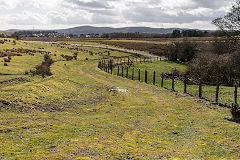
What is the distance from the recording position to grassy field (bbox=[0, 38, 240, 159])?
774 cm

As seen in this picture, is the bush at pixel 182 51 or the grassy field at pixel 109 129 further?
the bush at pixel 182 51

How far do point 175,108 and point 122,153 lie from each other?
10.4 meters

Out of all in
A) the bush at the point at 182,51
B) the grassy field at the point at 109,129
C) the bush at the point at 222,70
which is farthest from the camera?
the bush at the point at 182,51

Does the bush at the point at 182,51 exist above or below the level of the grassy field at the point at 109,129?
above

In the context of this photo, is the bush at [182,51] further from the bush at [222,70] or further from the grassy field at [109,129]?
the grassy field at [109,129]

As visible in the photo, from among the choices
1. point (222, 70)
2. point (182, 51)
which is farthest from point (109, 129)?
point (182, 51)

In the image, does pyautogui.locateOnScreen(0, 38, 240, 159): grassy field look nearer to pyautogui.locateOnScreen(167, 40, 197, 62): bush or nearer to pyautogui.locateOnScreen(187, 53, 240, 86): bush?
pyautogui.locateOnScreen(187, 53, 240, 86): bush

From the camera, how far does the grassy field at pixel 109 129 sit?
25.4ft

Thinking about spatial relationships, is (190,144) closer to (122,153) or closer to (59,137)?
(122,153)

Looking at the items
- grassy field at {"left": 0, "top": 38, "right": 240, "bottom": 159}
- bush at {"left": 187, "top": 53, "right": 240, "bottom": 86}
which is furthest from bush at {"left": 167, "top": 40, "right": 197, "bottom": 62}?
grassy field at {"left": 0, "top": 38, "right": 240, "bottom": 159}

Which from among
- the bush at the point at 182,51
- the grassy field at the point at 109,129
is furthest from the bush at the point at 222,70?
the bush at the point at 182,51

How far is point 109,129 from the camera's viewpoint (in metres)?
10.9

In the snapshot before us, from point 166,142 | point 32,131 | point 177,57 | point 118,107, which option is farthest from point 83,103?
point 177,57

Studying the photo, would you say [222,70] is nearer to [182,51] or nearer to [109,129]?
[109,129]
